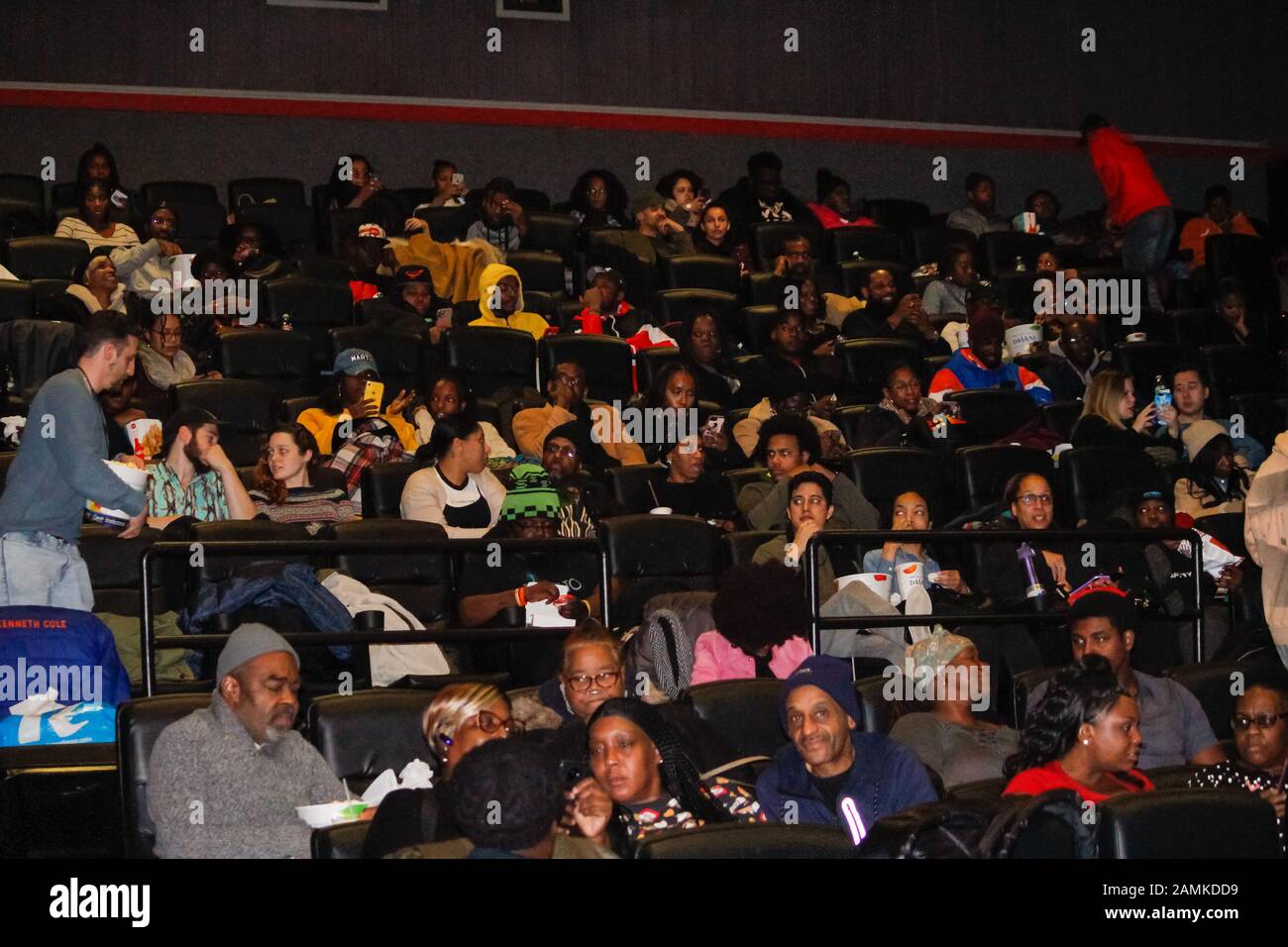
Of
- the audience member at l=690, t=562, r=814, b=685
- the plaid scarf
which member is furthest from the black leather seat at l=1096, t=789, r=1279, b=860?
the plaid scarf

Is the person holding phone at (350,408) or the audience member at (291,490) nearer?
the audience member at (291,490)

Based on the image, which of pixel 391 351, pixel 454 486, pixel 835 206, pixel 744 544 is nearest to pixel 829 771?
pixel 744 544

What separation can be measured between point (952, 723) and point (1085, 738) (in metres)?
0.75

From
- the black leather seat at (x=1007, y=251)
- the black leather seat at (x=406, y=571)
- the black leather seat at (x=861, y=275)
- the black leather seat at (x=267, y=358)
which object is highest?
the black leather seat at (x=1007, y=251)

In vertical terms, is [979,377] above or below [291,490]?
above

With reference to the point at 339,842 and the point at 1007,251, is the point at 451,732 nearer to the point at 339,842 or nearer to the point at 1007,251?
the point at 339,842

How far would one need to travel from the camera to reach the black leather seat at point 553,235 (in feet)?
29.7

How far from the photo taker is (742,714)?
4.06 meters

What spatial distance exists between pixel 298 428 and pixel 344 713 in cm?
219

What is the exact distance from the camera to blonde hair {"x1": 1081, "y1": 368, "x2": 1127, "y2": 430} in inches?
280

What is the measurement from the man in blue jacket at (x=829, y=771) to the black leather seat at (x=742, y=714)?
257 millimetres

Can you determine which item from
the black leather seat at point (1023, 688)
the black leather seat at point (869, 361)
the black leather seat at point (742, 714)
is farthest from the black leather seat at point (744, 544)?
the black leather seat at point (869, 361)

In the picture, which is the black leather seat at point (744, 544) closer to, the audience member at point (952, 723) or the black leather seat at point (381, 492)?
the audience member at point (952, 723)
